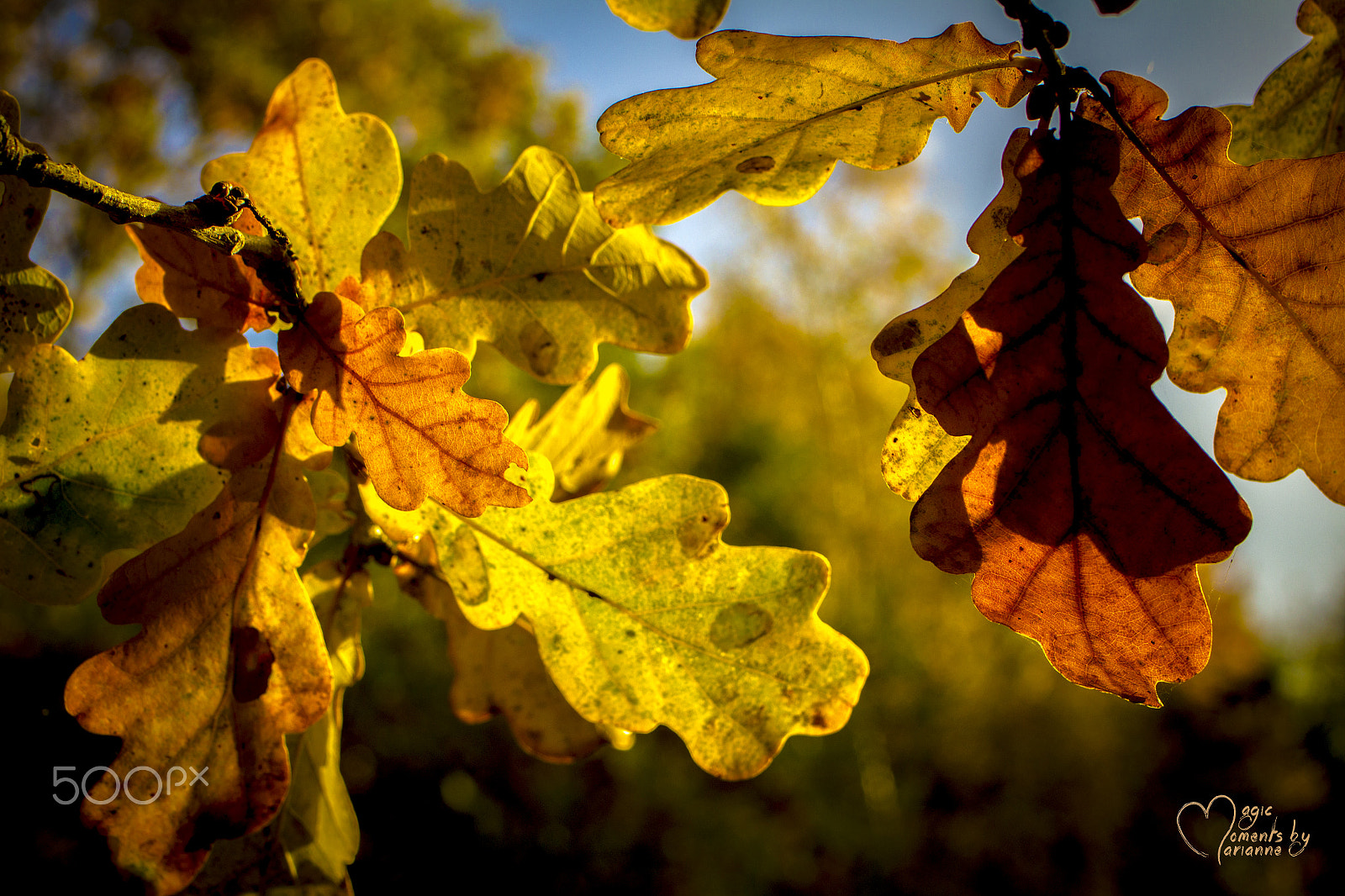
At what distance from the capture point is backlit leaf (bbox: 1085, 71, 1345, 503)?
347 mm

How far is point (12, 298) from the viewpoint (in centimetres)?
42

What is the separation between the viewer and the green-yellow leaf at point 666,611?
427 mm

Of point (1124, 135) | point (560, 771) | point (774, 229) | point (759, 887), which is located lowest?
point (759, 887)

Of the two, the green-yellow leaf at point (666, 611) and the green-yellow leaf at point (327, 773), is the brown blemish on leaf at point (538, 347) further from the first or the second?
the green-yellow leaf at point (327, 773)

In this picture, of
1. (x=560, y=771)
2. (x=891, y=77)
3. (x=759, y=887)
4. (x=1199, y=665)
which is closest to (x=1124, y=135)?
(x=891, y=77)

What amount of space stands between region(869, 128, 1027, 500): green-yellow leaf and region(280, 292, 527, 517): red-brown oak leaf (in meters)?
0.21

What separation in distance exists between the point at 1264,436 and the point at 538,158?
1.49 feet

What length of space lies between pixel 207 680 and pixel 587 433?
1.27 feet

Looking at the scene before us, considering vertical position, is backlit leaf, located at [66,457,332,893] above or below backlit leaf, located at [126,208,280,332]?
below

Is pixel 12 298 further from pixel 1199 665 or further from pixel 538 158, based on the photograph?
pixel 1199 665

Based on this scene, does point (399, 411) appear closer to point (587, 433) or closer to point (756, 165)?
point (756, 165)

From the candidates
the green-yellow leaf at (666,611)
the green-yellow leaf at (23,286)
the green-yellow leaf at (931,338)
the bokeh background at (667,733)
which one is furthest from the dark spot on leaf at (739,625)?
the bokeh background at (667,733)

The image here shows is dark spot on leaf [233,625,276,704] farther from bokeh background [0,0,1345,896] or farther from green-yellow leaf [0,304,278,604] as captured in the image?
bokeh background [0,0,1345,896]

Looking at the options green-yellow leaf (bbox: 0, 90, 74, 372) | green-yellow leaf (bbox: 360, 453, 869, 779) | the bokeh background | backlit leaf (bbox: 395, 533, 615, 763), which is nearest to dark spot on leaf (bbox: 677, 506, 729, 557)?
green-yellow leaf (bbox: 360, 453, 869, 779)
